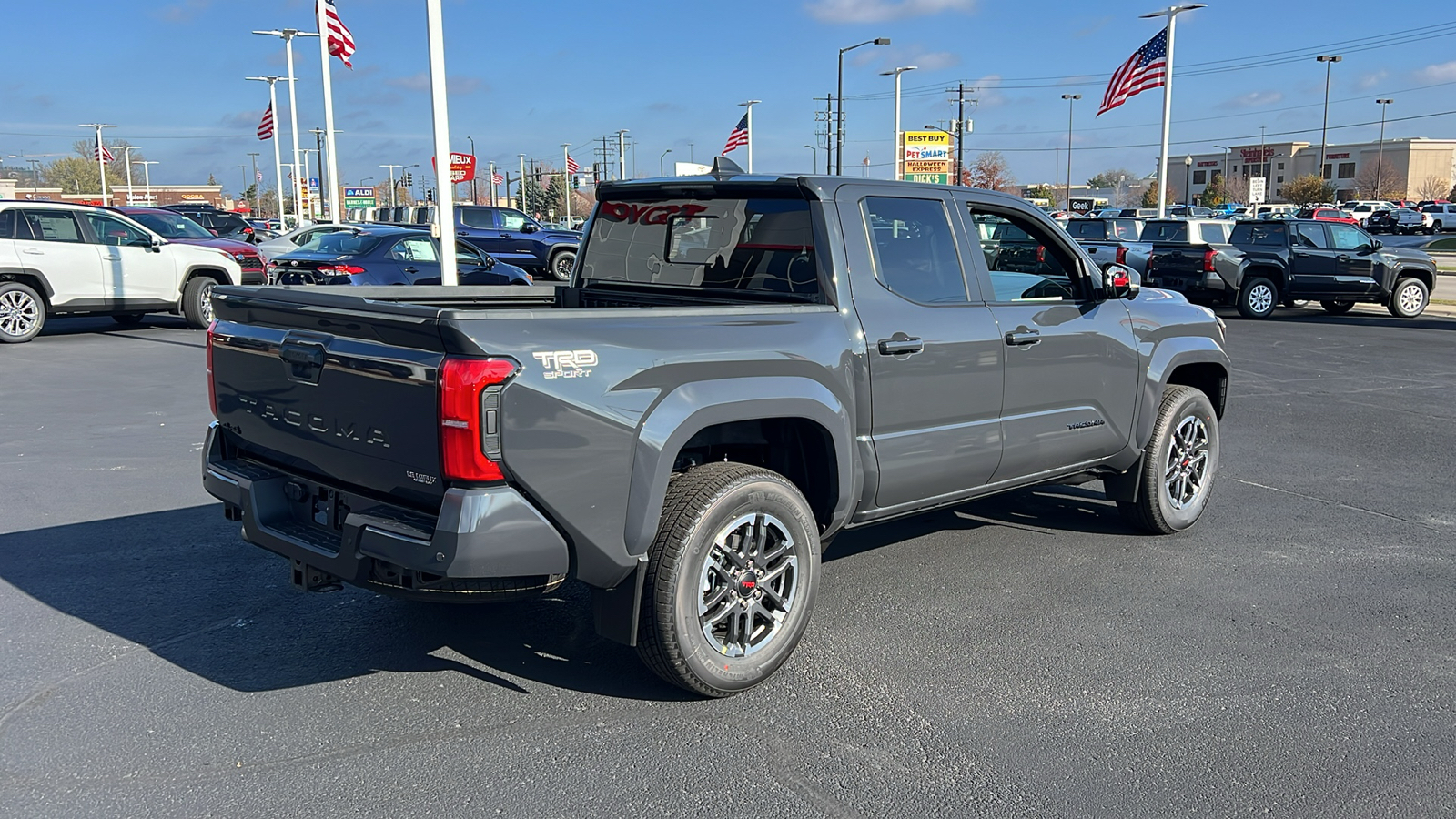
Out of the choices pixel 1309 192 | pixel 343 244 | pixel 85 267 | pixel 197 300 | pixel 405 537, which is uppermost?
pixel 1309 192

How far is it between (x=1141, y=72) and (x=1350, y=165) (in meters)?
112

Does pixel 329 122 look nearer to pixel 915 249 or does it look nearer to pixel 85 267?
pixel 85 267

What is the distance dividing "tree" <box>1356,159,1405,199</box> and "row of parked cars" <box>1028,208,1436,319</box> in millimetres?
85043

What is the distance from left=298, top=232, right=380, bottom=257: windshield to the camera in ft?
51.6

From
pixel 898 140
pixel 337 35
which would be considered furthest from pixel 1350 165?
pixel 337 35

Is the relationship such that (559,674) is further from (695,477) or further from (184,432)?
(184,432)

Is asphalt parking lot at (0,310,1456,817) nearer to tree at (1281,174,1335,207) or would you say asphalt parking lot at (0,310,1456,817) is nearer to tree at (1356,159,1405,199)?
tree at (1281,174,1335,207)

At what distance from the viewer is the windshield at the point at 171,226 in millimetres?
18266

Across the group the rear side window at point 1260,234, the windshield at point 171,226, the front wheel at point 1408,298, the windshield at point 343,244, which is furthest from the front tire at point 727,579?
the front wheel at point 1408,298

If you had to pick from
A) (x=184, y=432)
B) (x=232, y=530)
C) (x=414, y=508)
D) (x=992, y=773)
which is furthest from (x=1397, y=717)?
(x=184, y=432)

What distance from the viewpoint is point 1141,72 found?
28.4 meters

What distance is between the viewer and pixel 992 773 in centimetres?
354

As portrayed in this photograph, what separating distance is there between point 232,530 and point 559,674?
9.06 feet

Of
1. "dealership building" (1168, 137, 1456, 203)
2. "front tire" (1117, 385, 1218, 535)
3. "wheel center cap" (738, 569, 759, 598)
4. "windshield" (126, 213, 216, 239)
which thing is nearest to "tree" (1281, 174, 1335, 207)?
"dealership building" (1168, 137, 1456, 203)
